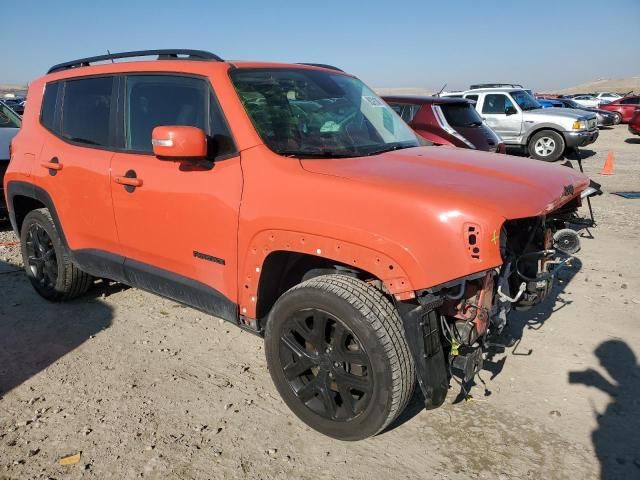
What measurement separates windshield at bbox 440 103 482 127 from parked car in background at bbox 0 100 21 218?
6.97m

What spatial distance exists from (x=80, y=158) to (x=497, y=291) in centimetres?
306

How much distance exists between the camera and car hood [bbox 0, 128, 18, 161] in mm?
6756

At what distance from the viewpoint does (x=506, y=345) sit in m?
3.19

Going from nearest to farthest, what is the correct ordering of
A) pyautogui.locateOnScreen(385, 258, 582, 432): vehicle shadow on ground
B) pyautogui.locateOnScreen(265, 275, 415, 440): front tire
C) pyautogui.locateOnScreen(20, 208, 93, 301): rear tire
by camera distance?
pyautogui.locateOnScreen(265, 275, 415, 440): front tire → pyautogui.locateOnScreen(385, 258, 582, 432): vehicle shadow on ground → pyautogui.locateOnScreen(20, 208, 93, 301): rear tire

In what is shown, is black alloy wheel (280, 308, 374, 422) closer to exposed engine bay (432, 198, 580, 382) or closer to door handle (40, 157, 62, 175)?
exposed engine bay (432, 198, 580, 382)

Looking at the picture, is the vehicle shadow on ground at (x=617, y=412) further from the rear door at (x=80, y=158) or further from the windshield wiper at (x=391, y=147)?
the rear door at (x=80, y=158)

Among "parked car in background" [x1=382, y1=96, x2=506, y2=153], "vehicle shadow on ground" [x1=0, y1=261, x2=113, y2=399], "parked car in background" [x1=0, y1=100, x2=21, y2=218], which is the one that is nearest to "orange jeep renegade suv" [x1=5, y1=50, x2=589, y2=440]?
"vehicle shadow on ground" [x1=0, y1=261, x2=113, y2=399]

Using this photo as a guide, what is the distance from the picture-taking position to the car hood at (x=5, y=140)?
22.2 feet

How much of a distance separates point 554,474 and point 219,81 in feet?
9.18

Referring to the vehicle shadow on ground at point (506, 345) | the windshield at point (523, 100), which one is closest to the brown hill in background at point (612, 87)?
the windshield at point (523, 100)

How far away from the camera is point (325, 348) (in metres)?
2.68

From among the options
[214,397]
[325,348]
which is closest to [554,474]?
[325,348]

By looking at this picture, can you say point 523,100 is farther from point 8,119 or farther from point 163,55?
point 163,55

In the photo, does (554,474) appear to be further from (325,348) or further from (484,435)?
(325,348)
